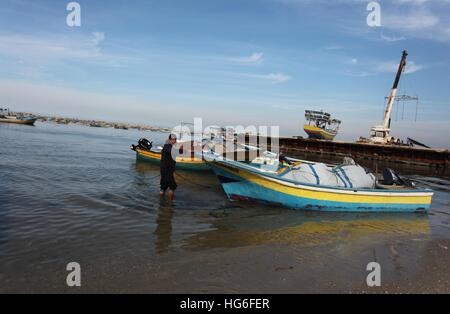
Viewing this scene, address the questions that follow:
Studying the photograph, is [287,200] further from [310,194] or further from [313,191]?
[313,191]

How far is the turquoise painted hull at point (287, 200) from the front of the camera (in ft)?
31.1

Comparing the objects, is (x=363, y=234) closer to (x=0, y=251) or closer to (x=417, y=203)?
(x=417, y=203)

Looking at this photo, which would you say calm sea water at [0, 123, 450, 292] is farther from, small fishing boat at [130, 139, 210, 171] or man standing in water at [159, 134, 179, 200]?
small fishing boat at [130, 139, 210, 171]

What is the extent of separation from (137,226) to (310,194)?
5299 millimetres

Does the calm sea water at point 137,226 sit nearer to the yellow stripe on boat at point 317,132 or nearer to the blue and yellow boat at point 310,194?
the blue and yellow boat at point 310,194

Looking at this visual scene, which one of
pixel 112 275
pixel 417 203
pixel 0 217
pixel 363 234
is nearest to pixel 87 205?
pixel 0 217

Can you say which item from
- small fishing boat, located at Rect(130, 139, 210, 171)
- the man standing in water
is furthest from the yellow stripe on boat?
the man standing in water

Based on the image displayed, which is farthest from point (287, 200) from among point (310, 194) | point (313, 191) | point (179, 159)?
point (179, 159)

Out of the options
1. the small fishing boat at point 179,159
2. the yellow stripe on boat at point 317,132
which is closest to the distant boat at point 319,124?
the yellow stripe on boat at point 317,132

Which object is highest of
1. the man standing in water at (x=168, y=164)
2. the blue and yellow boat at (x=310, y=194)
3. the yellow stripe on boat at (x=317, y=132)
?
the yellow stripe on boat at (x=317, y=132)

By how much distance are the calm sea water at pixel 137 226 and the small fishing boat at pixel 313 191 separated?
0.32m

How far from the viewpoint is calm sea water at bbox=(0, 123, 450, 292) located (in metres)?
5.32
